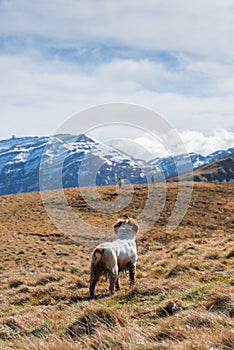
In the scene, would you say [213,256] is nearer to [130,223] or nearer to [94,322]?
[130,223]

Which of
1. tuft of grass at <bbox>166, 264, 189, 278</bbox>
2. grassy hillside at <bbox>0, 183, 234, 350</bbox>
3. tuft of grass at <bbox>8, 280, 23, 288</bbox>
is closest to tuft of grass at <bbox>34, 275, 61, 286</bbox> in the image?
grassy hillside at <bbox>0, 183, 234, 350</bbox>

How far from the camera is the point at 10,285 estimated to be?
1474cm

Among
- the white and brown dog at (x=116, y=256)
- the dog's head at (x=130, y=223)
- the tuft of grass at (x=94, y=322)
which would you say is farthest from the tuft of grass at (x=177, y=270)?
the tuft of grass at (x=94, y=322)

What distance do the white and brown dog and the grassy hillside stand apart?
52cm

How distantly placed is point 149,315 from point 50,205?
1456 inches

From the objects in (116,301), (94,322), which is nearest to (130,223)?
(116,301)

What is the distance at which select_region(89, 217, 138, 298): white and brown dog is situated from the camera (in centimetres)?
1090

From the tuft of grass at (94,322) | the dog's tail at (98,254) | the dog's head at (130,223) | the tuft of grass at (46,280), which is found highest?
the dog's head at (130,223)

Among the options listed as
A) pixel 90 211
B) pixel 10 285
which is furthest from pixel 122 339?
pixel 90 211

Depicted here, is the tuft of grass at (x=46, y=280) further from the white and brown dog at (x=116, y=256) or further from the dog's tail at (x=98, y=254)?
the dog's tail at (x=98, y=254)

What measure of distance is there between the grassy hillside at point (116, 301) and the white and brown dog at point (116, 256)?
1.70 ft

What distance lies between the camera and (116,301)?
9.73 metres

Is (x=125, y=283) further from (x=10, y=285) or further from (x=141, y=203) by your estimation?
(x=141, y=203)

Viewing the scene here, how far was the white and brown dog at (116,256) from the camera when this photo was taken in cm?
1090
